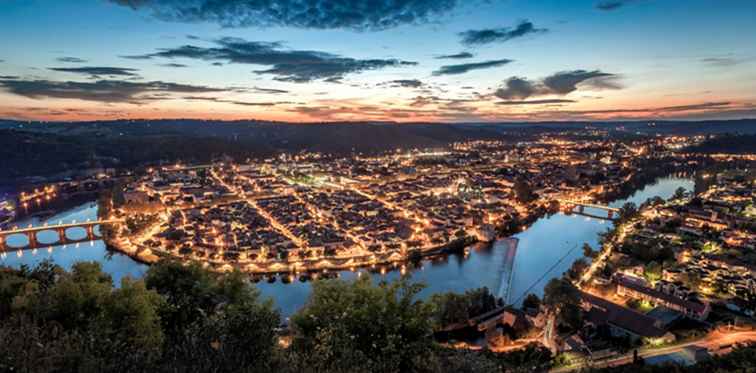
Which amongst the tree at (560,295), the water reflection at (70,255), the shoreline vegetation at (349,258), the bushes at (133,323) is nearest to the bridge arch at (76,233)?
the water reflection at (70,255)

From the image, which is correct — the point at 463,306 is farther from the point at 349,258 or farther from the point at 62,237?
the point at 62,237

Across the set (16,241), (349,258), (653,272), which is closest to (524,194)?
(653,272)

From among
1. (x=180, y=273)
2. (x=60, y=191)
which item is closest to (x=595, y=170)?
(x=180, y=273)

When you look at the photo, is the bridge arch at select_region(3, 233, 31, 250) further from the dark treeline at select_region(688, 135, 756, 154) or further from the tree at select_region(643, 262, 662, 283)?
the dark treeline at select_region(688, 135, 756, 154)

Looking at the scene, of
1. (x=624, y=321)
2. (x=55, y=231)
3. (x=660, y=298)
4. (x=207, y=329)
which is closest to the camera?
(x=207, y=329)

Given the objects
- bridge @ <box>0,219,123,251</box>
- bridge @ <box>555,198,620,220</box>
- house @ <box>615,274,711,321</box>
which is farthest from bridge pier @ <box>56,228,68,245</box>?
bridge @ <box>555,198,620,220</box>

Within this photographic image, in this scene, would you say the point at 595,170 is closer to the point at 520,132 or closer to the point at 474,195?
the point at 474,195
